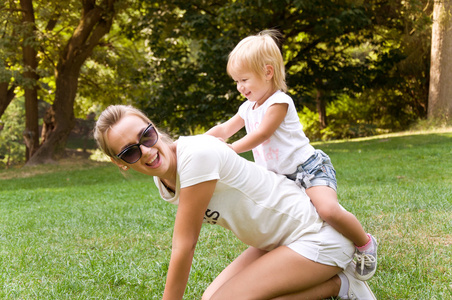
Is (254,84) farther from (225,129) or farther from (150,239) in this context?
(150,239)

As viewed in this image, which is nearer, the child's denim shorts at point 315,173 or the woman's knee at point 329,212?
the woman's knee at point 329,212

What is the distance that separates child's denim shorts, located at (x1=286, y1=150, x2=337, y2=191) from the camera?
9.48 ft

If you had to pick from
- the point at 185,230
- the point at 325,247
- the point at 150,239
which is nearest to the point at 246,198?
the point at 185,230

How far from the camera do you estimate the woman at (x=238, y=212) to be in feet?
7.75

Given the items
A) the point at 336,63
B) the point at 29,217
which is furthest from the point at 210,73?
the point at 29,217

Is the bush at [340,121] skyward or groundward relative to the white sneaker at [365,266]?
groundward

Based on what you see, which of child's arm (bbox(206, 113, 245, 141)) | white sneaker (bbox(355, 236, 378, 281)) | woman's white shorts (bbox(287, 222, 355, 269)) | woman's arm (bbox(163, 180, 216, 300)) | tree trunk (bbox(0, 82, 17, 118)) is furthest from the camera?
tree trunk (bbox(0, 82, 17, 118))

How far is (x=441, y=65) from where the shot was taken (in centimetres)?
1584

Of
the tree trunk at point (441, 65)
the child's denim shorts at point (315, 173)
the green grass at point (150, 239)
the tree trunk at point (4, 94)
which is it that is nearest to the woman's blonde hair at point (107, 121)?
the green grass at point (150, 239)

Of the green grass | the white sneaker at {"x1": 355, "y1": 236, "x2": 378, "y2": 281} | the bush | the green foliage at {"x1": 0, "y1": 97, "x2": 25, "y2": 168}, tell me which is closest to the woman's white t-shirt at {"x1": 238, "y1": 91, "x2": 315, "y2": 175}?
the white sneaker at {"x1": 355, "y1": 236, "x2": 378, "y2": 281}

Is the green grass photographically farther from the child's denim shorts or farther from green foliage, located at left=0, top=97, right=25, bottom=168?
green foliage, located at left=0, top=97, right=25, bottom=168

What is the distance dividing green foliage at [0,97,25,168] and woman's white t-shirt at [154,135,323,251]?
111 ft

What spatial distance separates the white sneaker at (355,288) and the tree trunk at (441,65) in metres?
14.5

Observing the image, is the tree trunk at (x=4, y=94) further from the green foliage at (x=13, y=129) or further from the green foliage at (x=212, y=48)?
the green foliage at (x=13, y=129)
